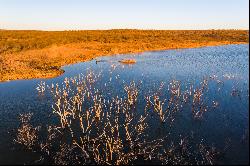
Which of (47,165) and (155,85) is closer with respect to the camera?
(47,165)

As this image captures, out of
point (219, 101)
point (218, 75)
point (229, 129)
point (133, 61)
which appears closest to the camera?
point (229, 129)

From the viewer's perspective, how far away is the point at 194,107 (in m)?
30.0

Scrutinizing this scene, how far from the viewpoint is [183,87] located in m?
37.8

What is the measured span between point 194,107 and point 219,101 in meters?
3.67

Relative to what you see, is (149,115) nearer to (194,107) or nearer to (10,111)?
(194,107)

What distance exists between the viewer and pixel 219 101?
106 feet

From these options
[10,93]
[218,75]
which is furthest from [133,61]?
[10,93]

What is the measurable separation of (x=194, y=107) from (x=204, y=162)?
966cm

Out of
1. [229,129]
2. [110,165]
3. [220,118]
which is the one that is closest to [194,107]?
[220,118]

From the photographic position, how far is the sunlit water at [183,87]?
2391 cm

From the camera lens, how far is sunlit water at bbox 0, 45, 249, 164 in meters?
23.9

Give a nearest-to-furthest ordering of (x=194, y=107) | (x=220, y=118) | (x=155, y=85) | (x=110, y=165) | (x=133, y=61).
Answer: (x=110, y=165)
(x=220, y=118)
(x=194, y=107)
(x=155, y=85)
(x=133, y=61)

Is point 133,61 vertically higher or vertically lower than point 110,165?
higher

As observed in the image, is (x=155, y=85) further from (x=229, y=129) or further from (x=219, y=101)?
(x=229, y=129)
